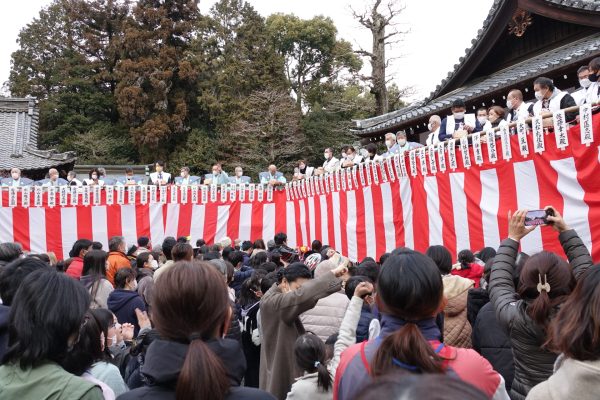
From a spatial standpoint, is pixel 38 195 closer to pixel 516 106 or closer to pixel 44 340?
pixel 516 106

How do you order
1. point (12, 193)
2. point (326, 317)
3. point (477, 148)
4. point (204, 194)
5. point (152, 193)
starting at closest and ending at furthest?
point (326, 317), point (477, 148), point (12, 193), point (152, 193), point (204, 194)

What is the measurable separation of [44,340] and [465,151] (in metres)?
6.66

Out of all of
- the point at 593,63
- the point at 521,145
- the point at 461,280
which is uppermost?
the point at 593,63

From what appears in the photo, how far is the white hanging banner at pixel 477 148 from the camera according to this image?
23.8 feet

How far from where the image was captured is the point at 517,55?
11.3 metres

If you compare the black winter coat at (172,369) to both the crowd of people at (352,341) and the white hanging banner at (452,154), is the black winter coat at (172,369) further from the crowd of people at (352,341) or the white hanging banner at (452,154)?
the white hanging banner at (452,154)

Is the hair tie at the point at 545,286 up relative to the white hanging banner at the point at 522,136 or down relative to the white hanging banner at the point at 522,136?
down

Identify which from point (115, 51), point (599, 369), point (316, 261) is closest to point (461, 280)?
point (316, 261)

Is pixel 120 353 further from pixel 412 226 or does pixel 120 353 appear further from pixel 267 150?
pixel 267 150

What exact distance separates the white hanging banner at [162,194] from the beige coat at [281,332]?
11.3m

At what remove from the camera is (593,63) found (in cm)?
598

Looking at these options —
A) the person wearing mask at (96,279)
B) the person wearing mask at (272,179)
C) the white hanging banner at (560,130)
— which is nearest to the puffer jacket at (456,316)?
the person wearing mask at (96,279)

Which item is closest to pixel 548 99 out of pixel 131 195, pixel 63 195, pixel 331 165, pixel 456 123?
pixel 456 123

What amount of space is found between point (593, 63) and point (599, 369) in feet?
17.8
